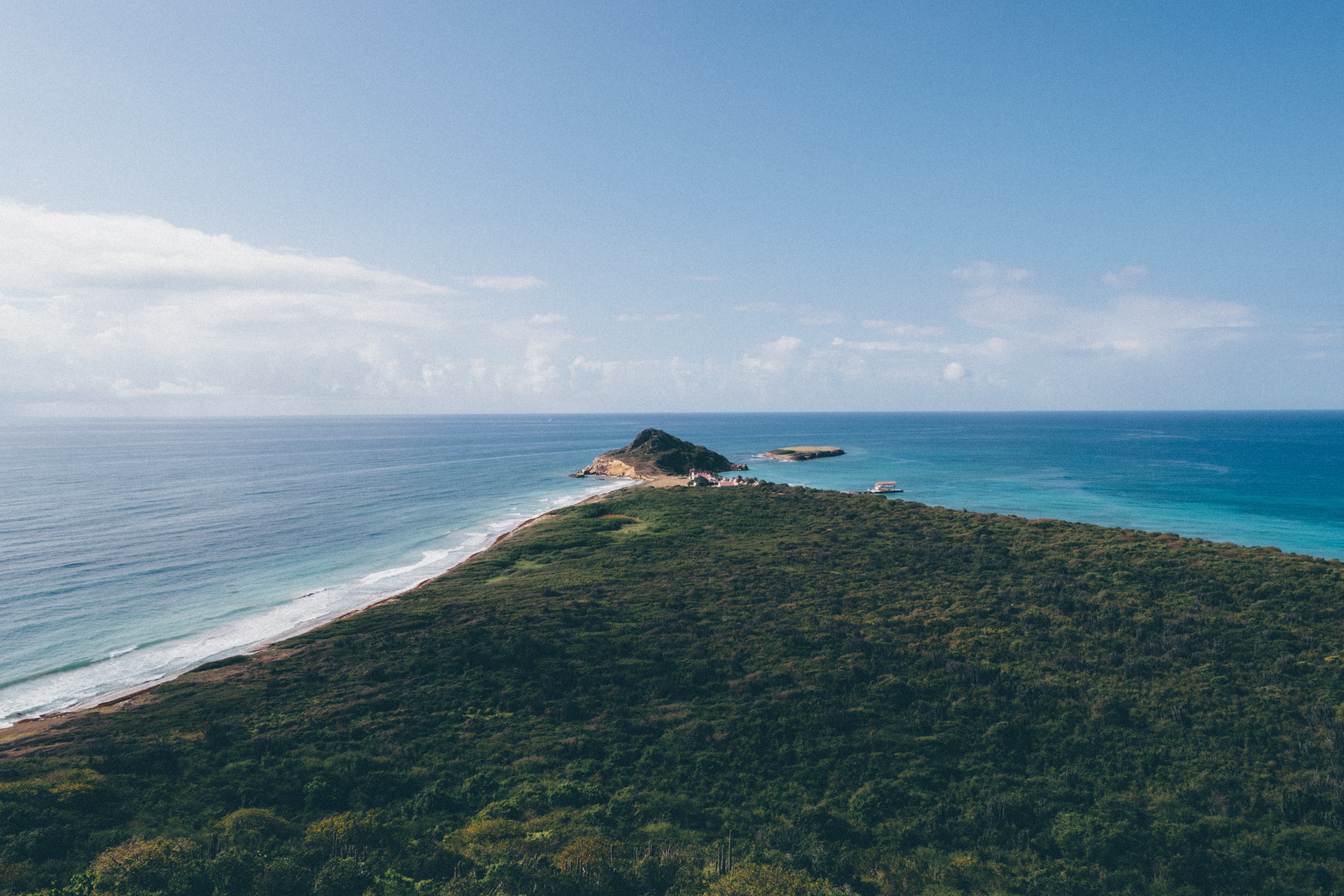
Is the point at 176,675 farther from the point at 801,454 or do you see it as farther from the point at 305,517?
the point at 801,454

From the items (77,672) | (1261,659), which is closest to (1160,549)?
(1261,659)

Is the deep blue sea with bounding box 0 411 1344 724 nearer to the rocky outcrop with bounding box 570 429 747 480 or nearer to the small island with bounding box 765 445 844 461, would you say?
the small island with bounding box 765 445 844 461

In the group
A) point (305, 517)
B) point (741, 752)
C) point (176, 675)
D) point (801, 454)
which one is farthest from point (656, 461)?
point (741, 752)

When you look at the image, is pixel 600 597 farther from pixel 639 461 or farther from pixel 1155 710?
pixel 639 461

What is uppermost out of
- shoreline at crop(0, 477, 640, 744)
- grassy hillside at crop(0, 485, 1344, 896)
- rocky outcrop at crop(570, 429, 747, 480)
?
rocky outcrop at crop(570, 429, 747, 480)

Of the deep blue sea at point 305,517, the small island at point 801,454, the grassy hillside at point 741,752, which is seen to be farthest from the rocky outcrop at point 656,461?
the grassy hillside at point 741,752

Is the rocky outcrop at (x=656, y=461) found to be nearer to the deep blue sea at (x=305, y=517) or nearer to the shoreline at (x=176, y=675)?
the deep blue sea at (x=305, y=517)

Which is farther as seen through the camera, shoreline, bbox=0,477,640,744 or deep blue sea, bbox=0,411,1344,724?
deep blue sea, bbox=0,411,1344,724

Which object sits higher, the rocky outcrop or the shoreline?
the rocky outcrop

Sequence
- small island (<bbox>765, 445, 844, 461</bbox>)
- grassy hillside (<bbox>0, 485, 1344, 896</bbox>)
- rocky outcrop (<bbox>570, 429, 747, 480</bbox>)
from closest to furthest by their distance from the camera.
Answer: grassy hillside (<bbox>0, 485, 1344, 896</bbox>), rocky outcrop (<bbox>570, 429, 747, 480</bbox>), small island (<bbox>765, 445, 844, 461</bbox>)

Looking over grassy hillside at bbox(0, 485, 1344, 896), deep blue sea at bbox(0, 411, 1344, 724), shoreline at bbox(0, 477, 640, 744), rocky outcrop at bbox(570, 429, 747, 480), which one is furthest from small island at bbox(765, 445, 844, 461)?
grassy hillside at bbox(0, 485, 1344, 896)
